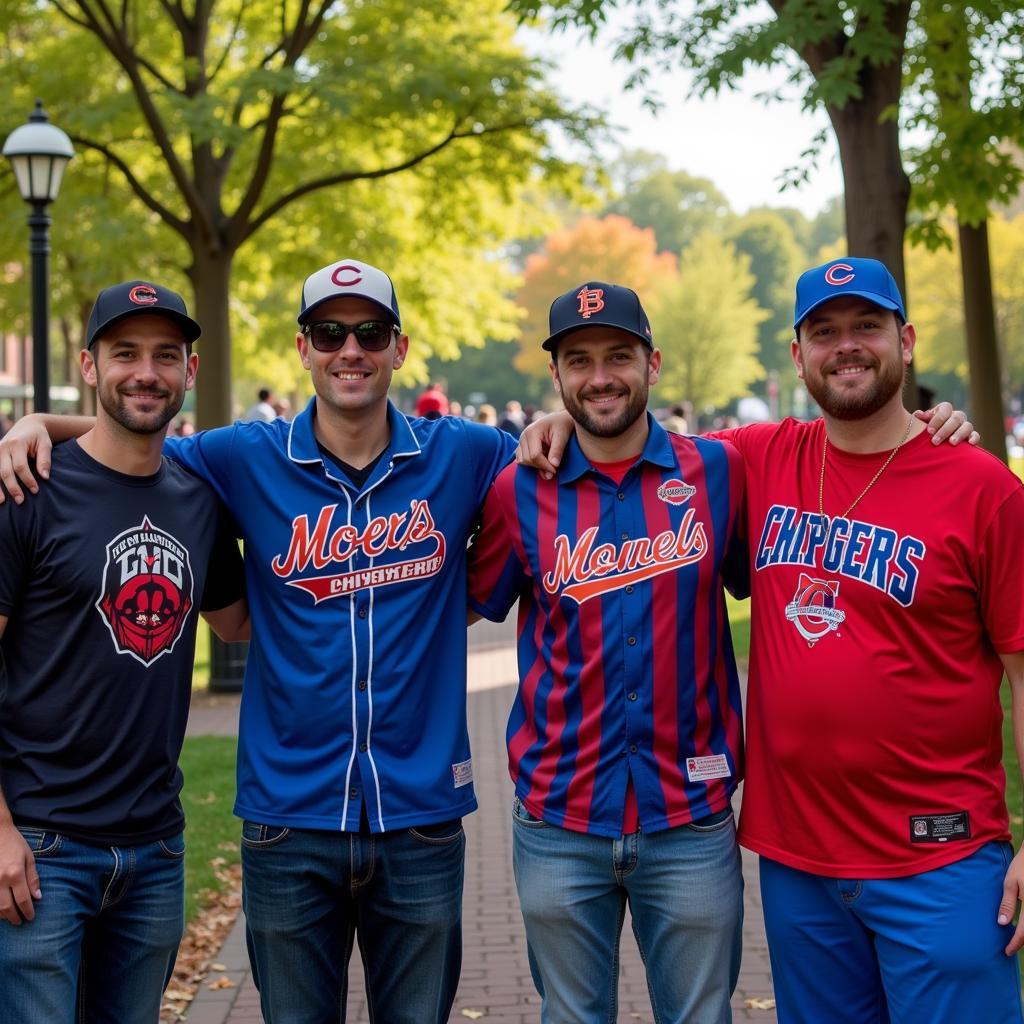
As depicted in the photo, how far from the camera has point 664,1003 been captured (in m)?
3.47

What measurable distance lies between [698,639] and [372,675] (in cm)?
88

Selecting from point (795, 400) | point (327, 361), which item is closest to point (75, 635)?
point (327, 361)

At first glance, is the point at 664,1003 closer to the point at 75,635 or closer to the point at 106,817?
the point at 106,817

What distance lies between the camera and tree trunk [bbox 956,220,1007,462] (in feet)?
47.3

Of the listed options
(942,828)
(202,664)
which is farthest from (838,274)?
(202,664)

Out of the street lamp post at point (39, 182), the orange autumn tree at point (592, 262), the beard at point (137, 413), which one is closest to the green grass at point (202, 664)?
the street lamp post at point (39, 182)

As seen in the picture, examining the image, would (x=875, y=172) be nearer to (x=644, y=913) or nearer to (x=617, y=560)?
(x=617, y=560)

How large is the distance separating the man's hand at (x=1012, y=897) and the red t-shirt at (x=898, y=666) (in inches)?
4.0

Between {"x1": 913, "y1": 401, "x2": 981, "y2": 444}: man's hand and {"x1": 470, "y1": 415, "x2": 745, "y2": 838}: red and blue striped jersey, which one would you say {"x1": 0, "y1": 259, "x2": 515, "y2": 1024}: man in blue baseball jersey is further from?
{"x1": 913, "y1": 401, "x2": 981, "y2": 444}: man's hand

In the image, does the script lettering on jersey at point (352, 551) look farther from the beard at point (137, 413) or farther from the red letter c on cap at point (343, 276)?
the red letter c on cap at point (343, 276)

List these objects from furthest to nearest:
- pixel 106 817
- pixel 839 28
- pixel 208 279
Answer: pixel 208 279
pixel 839 28
pixel 106 817

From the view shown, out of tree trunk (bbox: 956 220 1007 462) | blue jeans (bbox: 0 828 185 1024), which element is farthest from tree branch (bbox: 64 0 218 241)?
blue jeans (bbox: 0 828 185 1024)

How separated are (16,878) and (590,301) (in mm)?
2057

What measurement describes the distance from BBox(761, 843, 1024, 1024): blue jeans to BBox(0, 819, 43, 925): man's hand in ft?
6.06
